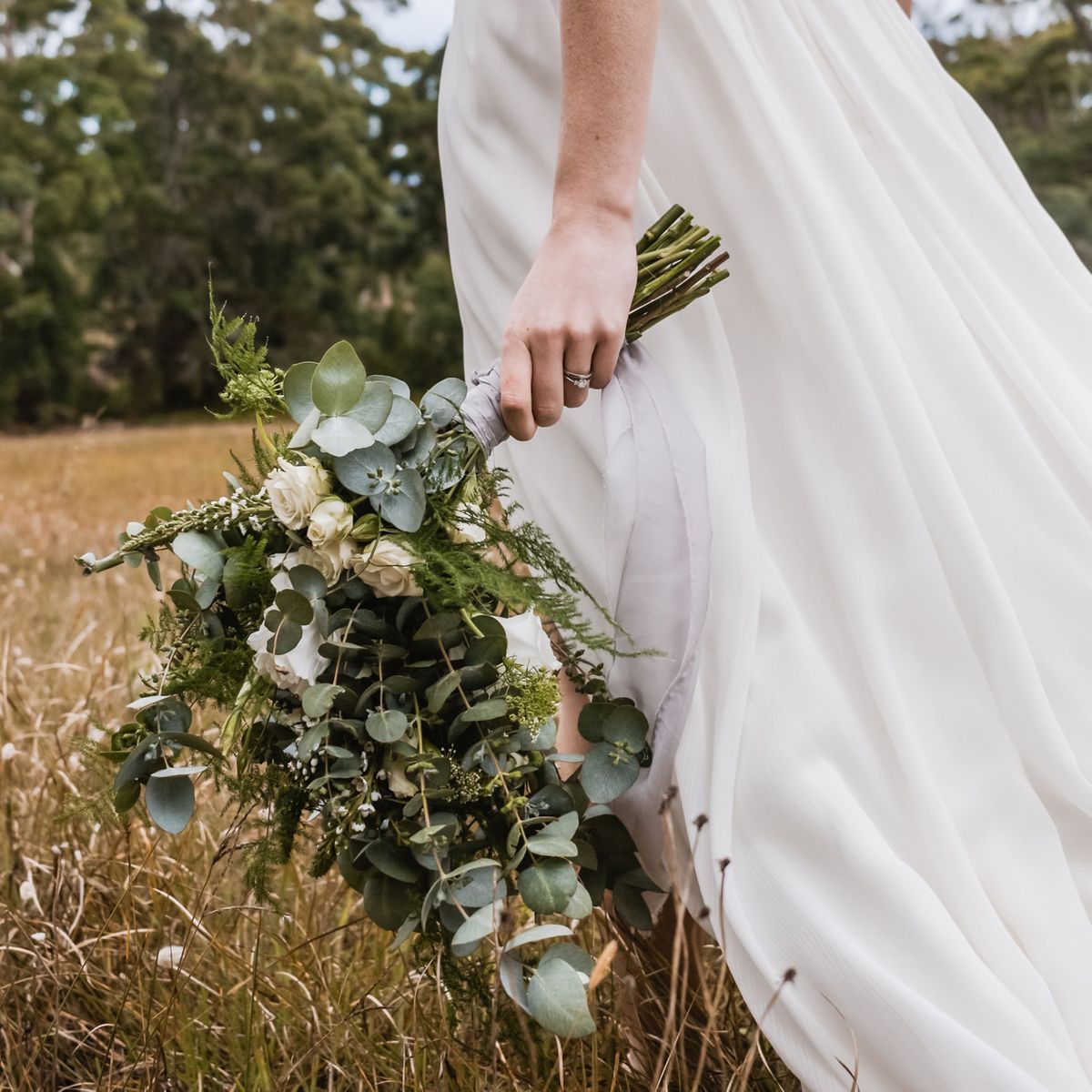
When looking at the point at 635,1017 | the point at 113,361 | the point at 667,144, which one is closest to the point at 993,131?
the point at 667,144

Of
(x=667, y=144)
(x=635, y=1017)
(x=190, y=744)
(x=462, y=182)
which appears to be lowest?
→ (x=635, y=1017)

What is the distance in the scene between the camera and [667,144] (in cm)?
129

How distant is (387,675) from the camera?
1.01 metres

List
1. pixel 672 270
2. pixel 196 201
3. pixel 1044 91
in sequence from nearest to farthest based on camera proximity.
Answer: pixel 672 270, pixel 1044 91, pixel 196 201

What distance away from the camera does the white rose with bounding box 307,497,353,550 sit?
0.94 m

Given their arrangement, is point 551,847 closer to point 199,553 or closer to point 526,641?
point 526,641

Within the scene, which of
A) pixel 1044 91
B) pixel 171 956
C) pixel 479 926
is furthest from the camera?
→ pixel 1044 91

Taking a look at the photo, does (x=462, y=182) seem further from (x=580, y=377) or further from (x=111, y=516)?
(x=111, y=516)

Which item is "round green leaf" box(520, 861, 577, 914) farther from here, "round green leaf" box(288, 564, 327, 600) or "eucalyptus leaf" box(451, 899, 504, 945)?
"round green leaf" box(288, 564, 327, 600)

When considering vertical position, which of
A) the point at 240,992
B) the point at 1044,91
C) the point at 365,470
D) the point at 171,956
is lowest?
the point at 1044,91

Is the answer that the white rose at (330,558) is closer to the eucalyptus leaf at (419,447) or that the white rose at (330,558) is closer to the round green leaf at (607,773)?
the eucalyptus leaf at (419,447)

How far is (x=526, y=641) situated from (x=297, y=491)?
0.24m

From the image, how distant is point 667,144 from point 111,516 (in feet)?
17.1

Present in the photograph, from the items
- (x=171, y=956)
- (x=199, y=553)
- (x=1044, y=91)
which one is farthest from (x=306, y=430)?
(x=1044, y=91)
